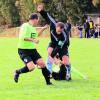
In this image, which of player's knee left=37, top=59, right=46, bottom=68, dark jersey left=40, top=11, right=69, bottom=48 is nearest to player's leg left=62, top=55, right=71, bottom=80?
dark jersey left=40, top=11, right=69, bottom=48

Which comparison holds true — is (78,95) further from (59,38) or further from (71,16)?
(71,16)

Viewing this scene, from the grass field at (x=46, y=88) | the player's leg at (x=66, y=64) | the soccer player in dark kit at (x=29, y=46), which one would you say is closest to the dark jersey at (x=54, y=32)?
the player's leg at (x=66, y=64)

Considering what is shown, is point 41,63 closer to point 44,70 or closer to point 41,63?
point 41,63

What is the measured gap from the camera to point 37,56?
48.3ft

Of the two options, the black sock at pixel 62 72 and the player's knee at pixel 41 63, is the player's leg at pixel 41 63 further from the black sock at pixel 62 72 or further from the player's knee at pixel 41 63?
the black sock at pixel 62 72

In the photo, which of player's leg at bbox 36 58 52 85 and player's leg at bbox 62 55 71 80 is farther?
player's leg at bbox 62 55 71 80

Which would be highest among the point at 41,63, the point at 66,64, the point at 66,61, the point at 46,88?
the point at 41,63

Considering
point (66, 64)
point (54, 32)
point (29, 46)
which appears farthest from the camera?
point (66, 64)

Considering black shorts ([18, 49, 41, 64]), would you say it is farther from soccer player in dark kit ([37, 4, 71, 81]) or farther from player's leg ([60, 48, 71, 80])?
player's leg ([60, 48, 71, 80])

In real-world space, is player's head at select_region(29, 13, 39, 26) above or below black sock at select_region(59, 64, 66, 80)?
above

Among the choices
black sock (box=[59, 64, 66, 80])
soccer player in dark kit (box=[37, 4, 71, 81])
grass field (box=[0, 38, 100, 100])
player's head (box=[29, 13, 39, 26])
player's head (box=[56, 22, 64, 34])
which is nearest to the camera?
grass field (box=[0, 38, 100, 100])

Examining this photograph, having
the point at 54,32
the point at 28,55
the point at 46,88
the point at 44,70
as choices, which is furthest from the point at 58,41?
the point at 46,88

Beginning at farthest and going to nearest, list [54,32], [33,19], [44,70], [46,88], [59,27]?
1. [54,32]
2. [59,27]
3. [44,70]
4. [33,19]
5. [46,88]

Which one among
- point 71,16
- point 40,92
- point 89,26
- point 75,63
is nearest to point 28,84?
point 40,92
